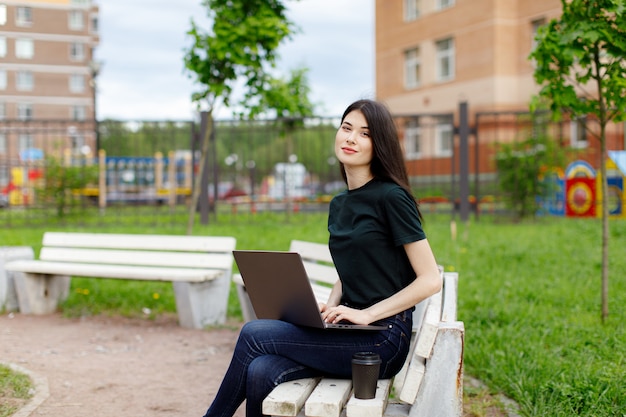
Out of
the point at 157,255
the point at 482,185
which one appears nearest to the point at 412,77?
the point at 482,185

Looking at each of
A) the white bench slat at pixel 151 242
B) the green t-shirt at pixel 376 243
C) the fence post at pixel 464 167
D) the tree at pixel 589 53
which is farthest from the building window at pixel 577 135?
the green t-shirt at pixel 376 243

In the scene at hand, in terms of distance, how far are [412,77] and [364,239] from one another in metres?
28.0

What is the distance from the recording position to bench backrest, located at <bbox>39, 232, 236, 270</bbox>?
6.15 m

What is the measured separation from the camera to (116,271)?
611 cm

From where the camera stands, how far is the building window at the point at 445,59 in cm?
2823

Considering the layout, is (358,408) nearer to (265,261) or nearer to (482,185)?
(265,261)

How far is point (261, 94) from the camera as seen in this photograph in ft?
26.3

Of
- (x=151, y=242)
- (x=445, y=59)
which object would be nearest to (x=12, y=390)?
(x=151, y=242)

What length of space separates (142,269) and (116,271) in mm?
208

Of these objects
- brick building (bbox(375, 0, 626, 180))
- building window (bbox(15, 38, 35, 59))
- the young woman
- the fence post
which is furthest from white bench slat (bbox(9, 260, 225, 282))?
brick building (bbox(375, 0, 626, 180))

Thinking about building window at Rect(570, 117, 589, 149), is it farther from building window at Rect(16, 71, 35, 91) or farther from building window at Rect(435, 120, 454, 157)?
building window at Rect(16, 71, 35, 91)

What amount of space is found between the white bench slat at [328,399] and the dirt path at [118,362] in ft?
4.54

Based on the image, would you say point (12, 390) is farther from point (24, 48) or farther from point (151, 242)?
point (24, 48)

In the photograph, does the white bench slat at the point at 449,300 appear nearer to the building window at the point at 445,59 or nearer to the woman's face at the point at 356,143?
the woman's face at the point at 356,143
